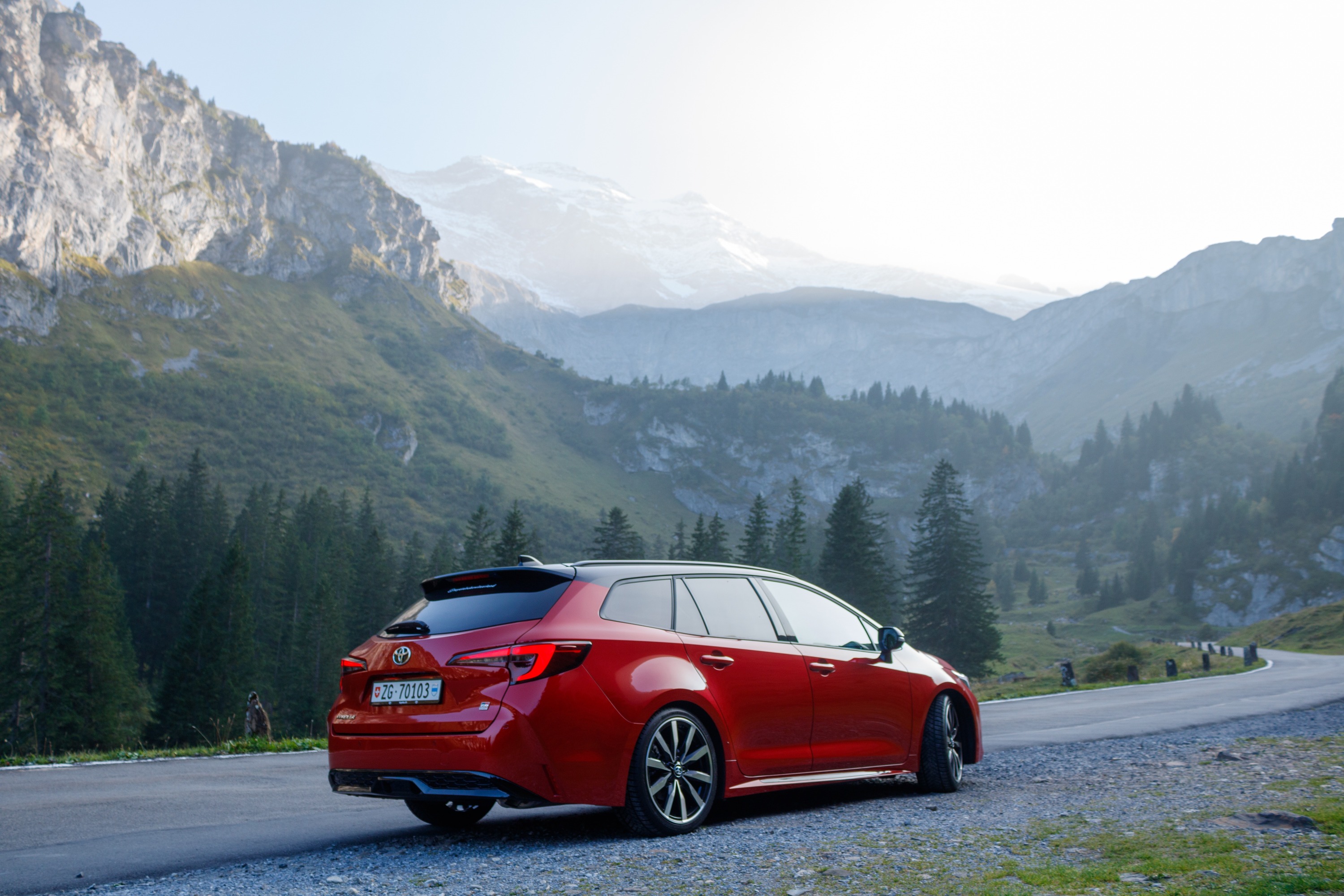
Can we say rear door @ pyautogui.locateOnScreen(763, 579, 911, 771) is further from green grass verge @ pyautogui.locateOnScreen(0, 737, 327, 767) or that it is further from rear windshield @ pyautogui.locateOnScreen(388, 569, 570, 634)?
green grass verge @ pyautogui.locateOnScreen(0, 737, 327, 767)

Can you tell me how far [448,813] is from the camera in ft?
23.0

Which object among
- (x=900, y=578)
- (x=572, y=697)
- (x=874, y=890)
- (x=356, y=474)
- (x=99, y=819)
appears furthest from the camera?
(x=356, y=474)

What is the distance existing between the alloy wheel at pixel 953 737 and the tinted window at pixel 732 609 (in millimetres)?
2149

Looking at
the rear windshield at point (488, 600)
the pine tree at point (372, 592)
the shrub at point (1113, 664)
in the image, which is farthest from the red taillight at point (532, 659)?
the pine tree at point (372, 592)

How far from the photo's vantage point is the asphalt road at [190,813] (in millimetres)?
5805

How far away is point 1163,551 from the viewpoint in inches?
6850

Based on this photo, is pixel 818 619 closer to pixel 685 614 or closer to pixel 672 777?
pixel 685 614

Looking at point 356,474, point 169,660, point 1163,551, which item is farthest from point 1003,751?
point 1163,551

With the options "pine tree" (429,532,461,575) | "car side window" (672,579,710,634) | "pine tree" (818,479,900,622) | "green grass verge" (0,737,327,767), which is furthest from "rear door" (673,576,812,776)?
"pine tree" (429,532,461,575)

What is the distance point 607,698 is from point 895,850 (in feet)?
6.20

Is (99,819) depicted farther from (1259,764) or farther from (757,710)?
(1259,764)

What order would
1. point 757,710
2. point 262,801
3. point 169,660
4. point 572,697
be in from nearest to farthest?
1. point 572,697
2. point 757,710
3. point 262,801
4. point 169,660

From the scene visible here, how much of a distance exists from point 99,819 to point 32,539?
43.2m

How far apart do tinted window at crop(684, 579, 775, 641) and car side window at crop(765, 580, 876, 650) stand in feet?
0.91
